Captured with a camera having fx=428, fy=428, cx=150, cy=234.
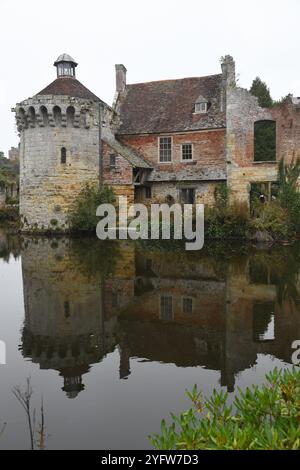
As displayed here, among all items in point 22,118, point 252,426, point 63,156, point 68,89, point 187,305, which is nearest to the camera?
point 252,426

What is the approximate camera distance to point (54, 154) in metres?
26.7

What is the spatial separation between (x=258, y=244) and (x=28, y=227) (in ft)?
47.9

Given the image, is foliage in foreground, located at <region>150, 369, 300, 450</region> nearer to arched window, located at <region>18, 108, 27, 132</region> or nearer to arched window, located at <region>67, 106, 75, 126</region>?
arched window, located at <region>67, 106, 75, 126</region>

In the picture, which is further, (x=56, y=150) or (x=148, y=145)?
(x=148, y=145)

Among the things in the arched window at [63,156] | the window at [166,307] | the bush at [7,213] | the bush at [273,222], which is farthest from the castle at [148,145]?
the window at [166,307]

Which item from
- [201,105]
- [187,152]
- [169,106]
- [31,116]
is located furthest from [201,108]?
[31,116]

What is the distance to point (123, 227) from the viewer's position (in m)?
26.7

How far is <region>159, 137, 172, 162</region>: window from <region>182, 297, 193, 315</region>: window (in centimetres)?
1894

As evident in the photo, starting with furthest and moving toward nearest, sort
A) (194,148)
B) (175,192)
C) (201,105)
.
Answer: (175,192)
(201,105)
(194,148)

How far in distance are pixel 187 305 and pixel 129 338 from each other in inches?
108

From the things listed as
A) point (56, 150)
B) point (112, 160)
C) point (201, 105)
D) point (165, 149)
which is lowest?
point (112, 160)

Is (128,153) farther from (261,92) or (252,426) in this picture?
(252,426)

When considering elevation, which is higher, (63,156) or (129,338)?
(63,156)
